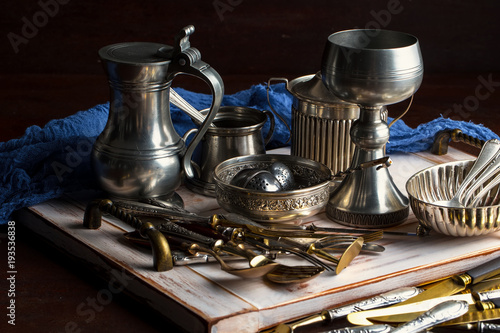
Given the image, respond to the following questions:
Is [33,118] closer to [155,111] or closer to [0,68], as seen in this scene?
[0,68]

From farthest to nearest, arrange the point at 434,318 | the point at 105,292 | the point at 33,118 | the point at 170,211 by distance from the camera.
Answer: the point at 33,118 < the point at 170,211 < the point at 105,292 < the point at 434,318

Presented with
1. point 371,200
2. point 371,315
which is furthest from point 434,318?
point 371,200

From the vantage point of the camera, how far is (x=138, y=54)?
1.04 meters

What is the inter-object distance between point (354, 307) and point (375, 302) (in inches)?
1.0

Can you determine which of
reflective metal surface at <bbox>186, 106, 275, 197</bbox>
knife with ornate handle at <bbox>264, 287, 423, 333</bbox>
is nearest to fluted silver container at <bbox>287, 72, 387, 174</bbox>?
reflective metal surface at <bbox>186, 106, 275, 197</bbox>

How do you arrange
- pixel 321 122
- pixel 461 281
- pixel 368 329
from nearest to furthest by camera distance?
pixel 368 329
pixel 461 281
pixel 321 122

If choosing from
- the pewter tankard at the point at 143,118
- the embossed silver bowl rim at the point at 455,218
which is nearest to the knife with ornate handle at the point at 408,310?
the embossed silver bowl rim at the point at 455,218

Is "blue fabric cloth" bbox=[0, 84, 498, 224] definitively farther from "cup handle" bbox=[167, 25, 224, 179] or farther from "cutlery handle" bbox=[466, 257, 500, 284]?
"cutlery handle" bbox=[466, 257, 500, 284]

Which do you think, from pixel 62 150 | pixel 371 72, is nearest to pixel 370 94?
pixel 371 72

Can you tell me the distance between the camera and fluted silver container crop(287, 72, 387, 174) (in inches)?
44.0

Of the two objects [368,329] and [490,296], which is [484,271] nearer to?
[490,296]

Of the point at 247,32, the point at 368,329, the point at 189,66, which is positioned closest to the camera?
the point at 368,329

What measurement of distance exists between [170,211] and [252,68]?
89cm

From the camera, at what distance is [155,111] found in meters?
1.04
